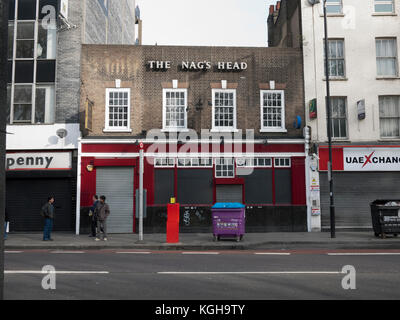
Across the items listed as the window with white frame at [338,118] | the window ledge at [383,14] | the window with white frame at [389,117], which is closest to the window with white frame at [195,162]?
the window with white frame at [338,118]

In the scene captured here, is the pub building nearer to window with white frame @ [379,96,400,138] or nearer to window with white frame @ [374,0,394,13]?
window with white frame @ [379,96,400,138]

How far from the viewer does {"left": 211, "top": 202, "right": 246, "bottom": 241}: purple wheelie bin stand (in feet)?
48.5

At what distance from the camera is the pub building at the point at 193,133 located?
741 inches

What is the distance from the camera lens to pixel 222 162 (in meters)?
19.3

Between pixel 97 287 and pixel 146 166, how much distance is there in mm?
12023

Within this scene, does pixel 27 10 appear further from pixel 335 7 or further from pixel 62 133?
pixel 335 7

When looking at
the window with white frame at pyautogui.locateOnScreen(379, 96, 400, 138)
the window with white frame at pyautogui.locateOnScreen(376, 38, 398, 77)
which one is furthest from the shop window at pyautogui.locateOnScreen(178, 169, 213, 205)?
the window with white frame at pyautogui.locateOnScreen(376, 38, 398, 77)

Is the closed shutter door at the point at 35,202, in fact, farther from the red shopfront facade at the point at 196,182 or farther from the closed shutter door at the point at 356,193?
the closed shutter door at the point at 356,193

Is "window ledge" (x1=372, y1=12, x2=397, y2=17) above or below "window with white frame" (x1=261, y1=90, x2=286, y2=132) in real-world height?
above

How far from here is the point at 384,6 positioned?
803 inches

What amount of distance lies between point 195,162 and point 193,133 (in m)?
1.45

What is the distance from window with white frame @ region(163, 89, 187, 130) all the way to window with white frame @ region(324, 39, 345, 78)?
7.70 m

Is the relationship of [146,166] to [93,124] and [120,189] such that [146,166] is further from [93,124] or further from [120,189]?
[93,124]

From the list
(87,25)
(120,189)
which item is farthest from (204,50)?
(120,189)
